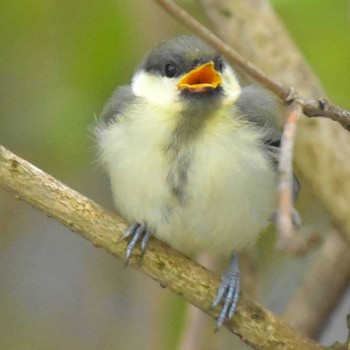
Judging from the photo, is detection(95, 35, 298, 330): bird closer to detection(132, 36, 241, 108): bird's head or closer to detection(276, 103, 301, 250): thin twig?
detection(132, 36, 241, 108): bird's head

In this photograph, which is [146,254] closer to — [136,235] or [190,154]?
[136,235]

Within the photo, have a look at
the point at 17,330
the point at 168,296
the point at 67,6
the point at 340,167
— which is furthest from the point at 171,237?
the point at 17,330

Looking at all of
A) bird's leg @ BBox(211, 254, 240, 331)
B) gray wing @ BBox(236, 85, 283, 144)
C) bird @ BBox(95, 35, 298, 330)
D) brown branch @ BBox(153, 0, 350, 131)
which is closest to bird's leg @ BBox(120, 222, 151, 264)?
bird @ BBox(95, 35, 298, 330)

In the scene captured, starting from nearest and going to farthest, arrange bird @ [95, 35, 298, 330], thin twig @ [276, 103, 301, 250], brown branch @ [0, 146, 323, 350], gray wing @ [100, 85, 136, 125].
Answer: thin twig @ [276, 103, 301, 250]
brown branch @ [0, 146, 323, 350]
bird @ [95, 35, 298, 330]
gray wing @ [100, 85, 136, 125]

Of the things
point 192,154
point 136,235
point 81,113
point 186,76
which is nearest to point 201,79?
point 186,76

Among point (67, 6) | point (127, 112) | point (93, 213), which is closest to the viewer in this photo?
point (93, 213)

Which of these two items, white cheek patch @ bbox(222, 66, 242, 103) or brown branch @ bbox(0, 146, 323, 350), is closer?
brown branch @ bbox(0, 146, 323, 350)

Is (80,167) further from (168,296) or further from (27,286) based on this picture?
(27,286)
